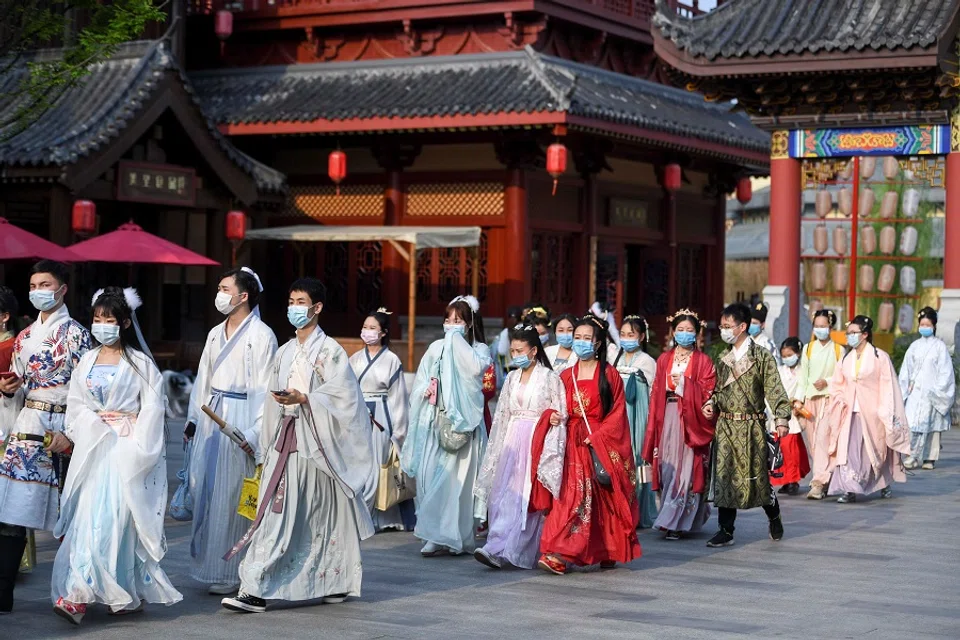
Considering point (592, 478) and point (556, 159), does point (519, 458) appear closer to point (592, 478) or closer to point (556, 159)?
point (592, 478)

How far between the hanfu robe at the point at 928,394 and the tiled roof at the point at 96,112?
393 inches

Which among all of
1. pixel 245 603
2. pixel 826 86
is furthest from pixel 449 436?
pixel 826 86

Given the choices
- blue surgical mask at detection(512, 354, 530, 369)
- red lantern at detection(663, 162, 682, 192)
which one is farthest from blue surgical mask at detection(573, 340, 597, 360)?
red lantern at detection(663, 162, 682, 192)

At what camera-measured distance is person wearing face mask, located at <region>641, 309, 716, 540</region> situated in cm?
1089

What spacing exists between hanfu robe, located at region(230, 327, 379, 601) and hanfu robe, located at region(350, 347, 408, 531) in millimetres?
2960

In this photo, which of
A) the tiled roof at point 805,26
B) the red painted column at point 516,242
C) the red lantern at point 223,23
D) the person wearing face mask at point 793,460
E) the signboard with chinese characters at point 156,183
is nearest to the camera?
the person wearing face mask at point 793,460

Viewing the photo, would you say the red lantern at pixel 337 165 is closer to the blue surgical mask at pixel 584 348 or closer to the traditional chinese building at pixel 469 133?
the traditional chinese building at pixel 469 133

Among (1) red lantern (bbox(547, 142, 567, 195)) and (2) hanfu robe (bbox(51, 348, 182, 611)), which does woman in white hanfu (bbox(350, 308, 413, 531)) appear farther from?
(1) red lantern (bbox(547, 142, 567, 195))

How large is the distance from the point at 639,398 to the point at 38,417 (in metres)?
5.02

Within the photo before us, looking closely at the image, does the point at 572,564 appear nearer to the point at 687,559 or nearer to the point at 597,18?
the point at 687,559

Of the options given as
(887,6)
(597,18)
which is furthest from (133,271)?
(887,6)

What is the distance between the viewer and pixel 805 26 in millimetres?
19328

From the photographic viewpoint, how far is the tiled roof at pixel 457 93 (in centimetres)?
2242

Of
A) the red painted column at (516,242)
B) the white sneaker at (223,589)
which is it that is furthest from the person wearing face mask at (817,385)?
the red painted column at (516,242)
